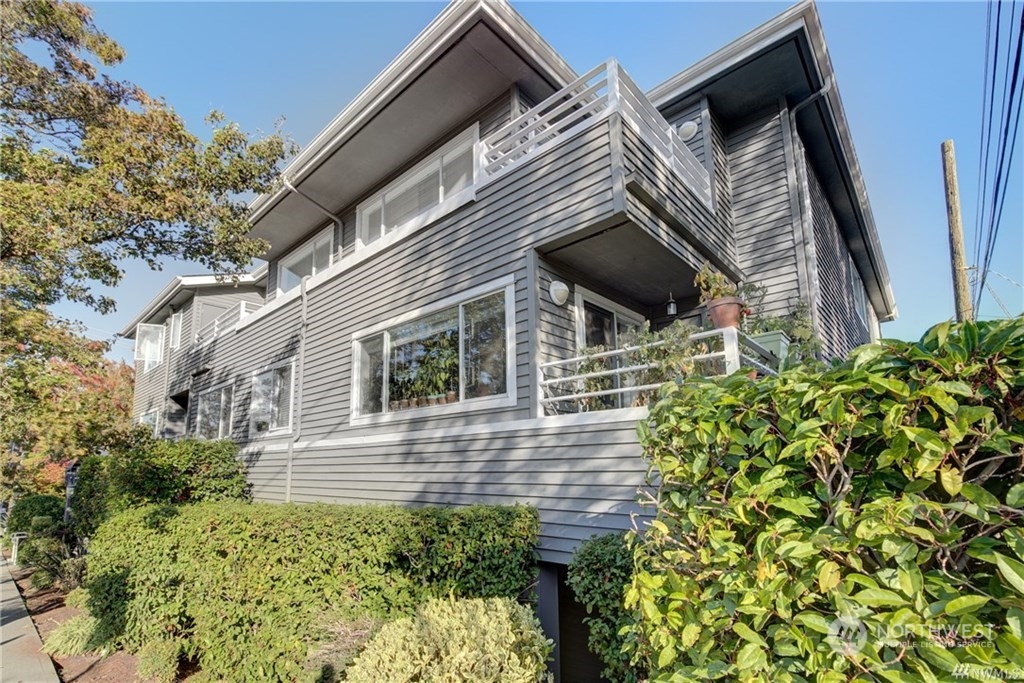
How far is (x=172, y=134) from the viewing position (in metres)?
8.14

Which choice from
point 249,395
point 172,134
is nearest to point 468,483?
point 172,134

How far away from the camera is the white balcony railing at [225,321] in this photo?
12922mm

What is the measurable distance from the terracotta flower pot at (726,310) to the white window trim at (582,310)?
1.49 m

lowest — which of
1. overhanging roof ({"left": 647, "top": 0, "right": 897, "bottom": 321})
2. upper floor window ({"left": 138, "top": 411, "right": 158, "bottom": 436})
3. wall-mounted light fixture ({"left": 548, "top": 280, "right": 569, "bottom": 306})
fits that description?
upper floor window ({"left": 138, "top": 411, "right": 158, "bottom": 436})

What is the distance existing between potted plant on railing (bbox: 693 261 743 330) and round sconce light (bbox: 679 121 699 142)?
3.53m

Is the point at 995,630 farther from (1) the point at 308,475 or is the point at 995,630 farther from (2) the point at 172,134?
(2) the point at 172,134

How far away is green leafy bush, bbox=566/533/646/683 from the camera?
3598mm

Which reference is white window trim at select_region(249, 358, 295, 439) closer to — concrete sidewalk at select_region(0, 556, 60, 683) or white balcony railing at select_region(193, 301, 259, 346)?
white balcony railing at select_region(193, 301, 259, 346)

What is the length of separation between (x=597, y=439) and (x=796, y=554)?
3124 mm

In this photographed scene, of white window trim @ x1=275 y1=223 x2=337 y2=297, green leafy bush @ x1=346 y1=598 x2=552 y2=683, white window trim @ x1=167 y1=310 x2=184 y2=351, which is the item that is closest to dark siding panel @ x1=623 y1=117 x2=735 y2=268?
green leafy bush @ x1=346 y1=598 x2=552 y2=683

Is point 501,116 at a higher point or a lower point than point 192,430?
higher

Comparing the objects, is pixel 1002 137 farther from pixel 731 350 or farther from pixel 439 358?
pixel 439 358

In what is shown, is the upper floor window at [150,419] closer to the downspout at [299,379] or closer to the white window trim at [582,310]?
the downspout at [299,379]

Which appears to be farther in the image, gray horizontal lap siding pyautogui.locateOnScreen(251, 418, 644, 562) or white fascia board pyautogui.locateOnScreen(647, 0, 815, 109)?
white fascia board pyautogui.locateOnScreen(647, 0, 815, 109)
